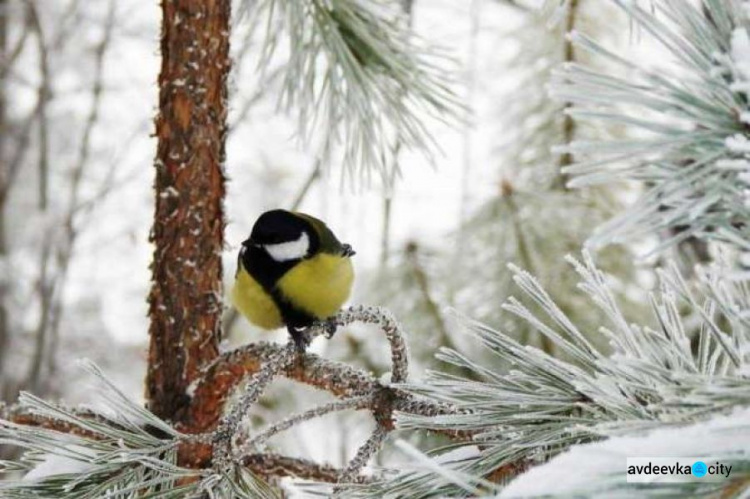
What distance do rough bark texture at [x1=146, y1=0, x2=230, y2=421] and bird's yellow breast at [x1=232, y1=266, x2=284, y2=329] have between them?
21 centimetres

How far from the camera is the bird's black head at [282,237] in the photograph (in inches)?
42.9

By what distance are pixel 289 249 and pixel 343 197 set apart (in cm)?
29

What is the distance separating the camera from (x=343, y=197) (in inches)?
54.5

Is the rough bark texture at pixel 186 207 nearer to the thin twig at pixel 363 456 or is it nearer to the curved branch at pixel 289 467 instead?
the curved branch at pixel 289 467

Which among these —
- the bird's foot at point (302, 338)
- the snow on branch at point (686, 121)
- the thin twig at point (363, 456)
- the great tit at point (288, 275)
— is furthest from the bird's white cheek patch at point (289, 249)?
the snow on branch at point (686, 121)

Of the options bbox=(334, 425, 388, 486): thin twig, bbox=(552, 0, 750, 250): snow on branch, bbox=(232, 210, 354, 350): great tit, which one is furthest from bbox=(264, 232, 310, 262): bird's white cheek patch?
bbox=(552, 0, 750, 250): snow on branch

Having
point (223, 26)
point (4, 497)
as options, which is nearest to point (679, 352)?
point (4, 497)

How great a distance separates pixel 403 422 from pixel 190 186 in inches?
14.3

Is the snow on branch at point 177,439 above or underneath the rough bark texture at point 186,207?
underneath

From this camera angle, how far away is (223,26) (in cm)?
88

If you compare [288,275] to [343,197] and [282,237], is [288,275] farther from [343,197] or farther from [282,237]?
[343,197]

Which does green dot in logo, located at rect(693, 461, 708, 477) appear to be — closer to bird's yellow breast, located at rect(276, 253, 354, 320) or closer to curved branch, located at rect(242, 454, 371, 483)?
curved branch, located at rect(242, 454, 371, 483)

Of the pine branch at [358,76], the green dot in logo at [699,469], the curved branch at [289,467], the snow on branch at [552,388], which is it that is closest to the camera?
the green dot in logo at [699,469]

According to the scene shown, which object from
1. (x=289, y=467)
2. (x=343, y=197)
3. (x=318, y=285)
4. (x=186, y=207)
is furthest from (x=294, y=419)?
(x=343, y=197)
